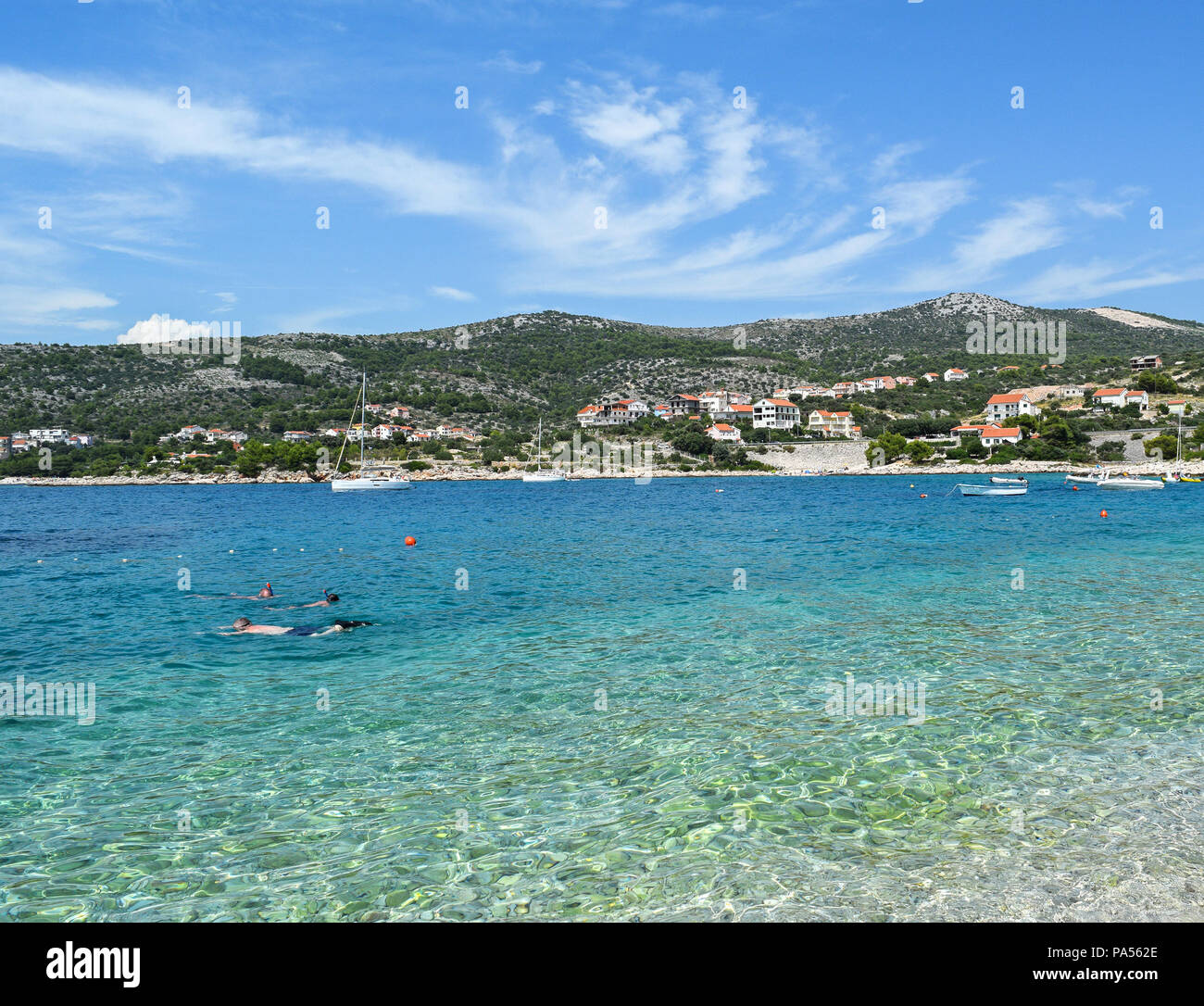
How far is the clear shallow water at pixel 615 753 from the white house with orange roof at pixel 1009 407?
309ft

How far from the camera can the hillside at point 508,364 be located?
363ft

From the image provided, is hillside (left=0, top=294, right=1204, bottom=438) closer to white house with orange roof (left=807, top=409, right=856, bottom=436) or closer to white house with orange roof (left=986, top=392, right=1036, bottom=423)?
white house with orange roof (left=986, top=392, right=1036, bottom=423)

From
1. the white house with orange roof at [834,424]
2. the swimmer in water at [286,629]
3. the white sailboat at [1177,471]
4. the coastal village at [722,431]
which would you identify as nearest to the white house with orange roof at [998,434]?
the coastal village at [722,431]

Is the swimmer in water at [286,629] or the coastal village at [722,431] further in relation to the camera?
the coastal village at [722,431]

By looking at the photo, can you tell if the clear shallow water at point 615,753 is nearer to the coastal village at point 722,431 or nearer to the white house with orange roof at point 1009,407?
the coastal village at point 722,431

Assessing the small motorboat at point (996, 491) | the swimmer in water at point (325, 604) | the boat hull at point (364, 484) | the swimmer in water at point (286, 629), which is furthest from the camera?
the boat hull at point (364, 484)

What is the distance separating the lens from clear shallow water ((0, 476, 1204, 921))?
5.16 metres

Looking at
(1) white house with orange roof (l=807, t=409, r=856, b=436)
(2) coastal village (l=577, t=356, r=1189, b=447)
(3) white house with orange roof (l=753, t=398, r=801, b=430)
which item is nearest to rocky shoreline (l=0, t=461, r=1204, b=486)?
(2) coastal village (l=577, t=356, r=1189, b=447)

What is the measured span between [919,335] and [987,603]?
503ft

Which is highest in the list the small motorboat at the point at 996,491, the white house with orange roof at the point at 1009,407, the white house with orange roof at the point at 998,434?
the white house with orange roof at the point at 1009,407

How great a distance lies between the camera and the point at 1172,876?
5.03 meters

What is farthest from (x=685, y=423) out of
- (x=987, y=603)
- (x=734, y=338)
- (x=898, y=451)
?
(x=987, y=603)
